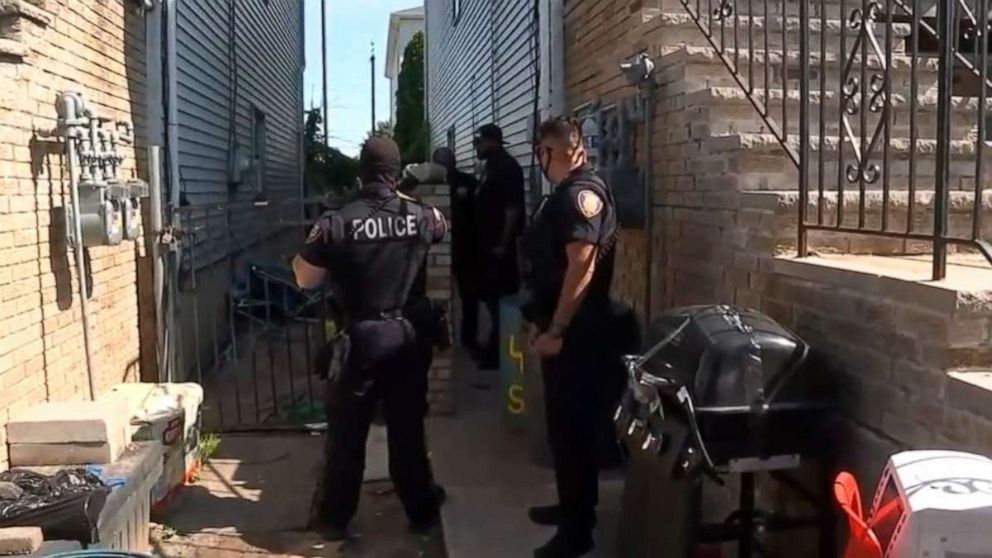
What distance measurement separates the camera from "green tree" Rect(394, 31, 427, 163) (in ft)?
90.0

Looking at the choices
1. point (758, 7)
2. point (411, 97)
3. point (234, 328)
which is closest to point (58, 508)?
point (758, 7)

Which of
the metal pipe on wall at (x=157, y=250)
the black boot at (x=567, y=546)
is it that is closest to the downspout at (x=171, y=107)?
the metal pipe on wall at (x=157, y=250)

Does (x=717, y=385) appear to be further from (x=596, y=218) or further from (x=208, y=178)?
(x=208, y=178)

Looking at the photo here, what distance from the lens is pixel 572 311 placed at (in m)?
4.08

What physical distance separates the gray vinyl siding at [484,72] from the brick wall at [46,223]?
3696 millimetres

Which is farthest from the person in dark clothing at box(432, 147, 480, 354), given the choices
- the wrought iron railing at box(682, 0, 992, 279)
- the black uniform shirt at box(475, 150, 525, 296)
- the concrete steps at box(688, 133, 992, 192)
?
the concrete steps at box(688, 133, 992, 192)

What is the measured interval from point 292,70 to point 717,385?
1740 cm

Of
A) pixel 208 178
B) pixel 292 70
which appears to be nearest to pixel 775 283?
pixel 208 178

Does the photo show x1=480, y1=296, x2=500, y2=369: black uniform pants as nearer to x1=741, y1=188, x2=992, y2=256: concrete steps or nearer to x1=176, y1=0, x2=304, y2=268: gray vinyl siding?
x1=176, y1=0, x2=304, y2=268: gray vinyl siding

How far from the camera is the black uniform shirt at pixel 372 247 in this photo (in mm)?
4492

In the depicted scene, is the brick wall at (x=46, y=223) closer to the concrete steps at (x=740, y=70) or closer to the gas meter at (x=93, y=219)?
the gas meter at (x=93, y=219)

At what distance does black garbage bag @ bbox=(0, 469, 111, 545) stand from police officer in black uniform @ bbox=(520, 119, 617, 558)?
1643 millimetres

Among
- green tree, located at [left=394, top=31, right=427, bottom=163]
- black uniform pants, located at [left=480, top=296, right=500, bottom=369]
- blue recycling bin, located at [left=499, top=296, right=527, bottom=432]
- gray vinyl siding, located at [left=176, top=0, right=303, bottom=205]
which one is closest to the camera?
blue recycling bin, located at [left=499, top=296, right=527, bottom=432]

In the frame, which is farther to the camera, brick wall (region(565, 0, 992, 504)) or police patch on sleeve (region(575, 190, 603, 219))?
police patch on sleeve (region(575, 190, 603, 219))
